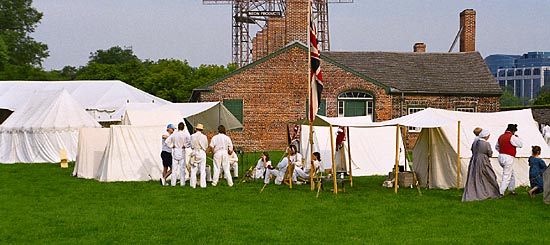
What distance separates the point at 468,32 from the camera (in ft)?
137

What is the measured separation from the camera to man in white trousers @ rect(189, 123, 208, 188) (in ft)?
60.9

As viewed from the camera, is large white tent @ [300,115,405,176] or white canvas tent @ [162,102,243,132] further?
white canvas tent @ [162,102,243,132]

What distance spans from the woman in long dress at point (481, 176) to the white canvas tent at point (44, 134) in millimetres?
18231

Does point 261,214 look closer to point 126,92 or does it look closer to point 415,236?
point 415,236

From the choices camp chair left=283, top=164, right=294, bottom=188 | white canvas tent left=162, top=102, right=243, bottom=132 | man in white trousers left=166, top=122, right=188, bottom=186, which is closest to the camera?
man in white trousers left=166, top=122, right=188, bottom=186

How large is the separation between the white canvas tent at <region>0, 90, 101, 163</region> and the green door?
35.3 feet

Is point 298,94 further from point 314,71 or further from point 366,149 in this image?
point 314,71

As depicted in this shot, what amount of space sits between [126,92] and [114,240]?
32.2 m

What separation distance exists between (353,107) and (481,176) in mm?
19560

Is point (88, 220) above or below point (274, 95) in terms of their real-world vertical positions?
below

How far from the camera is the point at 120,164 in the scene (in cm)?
2089

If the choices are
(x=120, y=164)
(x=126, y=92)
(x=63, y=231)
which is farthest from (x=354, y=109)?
(x=63, y=231)

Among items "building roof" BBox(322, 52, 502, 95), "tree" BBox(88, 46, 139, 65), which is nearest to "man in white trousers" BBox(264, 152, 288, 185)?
"building roof" BBox(322, 52, 502, 95)

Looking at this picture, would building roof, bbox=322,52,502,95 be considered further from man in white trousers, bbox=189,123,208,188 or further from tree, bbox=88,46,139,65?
tree, bbox=88,46,139,65
